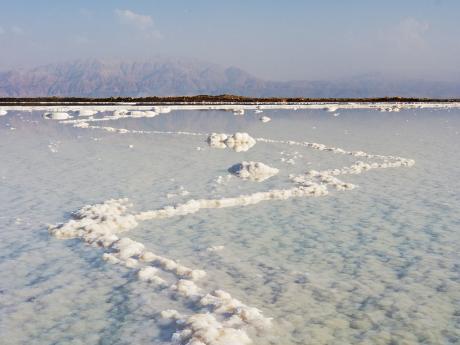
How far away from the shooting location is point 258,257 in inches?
302

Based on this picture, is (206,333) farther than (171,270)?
No

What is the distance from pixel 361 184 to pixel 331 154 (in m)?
5.68

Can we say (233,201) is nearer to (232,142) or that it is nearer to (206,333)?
(206,333)

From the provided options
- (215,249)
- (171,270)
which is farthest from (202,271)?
(215,249)

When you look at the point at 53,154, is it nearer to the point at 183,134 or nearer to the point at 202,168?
the point at 202,168

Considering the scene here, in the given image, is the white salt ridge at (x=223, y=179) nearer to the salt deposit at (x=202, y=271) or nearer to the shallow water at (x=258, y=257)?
the salt deposit at (x=202, y=271)

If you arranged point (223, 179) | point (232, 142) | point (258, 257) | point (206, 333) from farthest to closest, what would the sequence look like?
point (232, 142) < point (223, 179) < point (258, 257) < point (206, 333)

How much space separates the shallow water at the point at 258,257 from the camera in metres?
5.54

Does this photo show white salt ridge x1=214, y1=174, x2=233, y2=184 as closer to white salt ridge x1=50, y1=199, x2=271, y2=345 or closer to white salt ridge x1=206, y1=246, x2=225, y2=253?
white salt ridge x1=50, y1=199, x2=271, y2=345

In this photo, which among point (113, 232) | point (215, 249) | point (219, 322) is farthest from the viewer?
point (113, 232)

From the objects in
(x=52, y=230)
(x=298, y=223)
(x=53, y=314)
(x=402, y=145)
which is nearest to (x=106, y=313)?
(x=53, y=314)

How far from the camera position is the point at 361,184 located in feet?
42.8

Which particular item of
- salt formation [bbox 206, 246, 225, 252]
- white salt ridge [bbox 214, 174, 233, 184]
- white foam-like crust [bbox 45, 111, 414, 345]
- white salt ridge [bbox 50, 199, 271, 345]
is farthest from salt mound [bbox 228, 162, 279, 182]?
salt formation [bbox 206, 246, 225, 252]

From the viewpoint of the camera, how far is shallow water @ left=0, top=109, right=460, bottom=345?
5.54m
